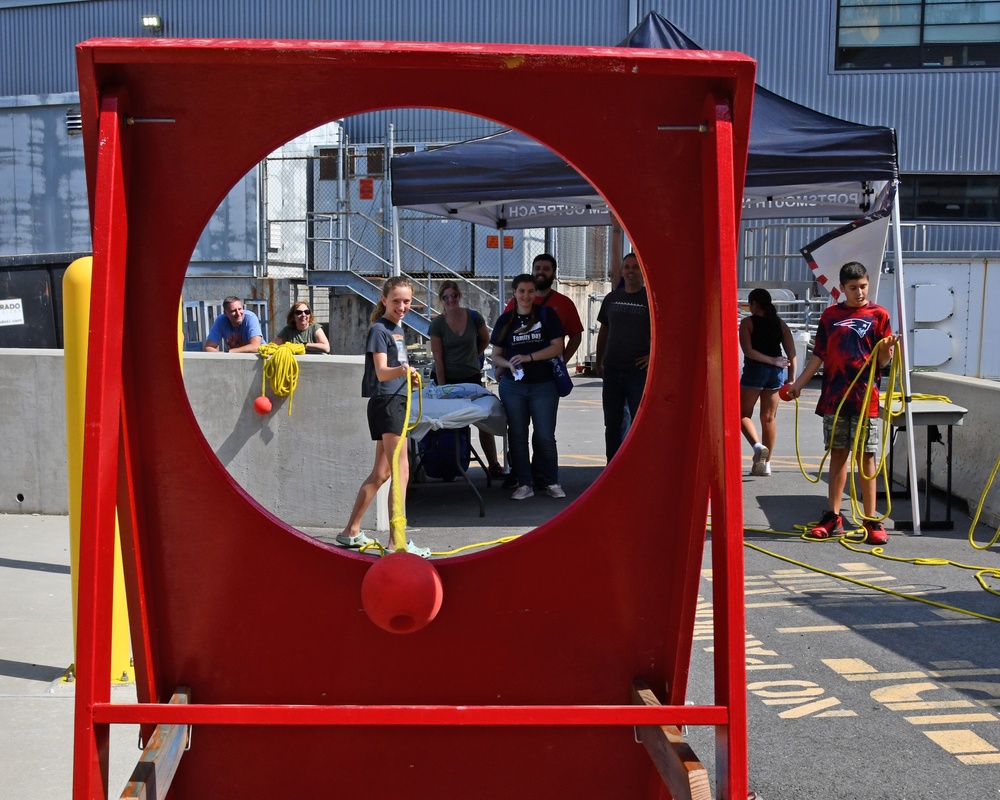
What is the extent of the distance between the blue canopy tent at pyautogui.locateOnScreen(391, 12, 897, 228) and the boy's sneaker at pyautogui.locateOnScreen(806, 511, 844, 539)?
7.27 ft

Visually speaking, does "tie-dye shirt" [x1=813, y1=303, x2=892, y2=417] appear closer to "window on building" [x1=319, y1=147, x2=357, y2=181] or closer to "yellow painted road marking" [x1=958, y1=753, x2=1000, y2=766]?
"yellow painted road marking" [x1=958, y1=753, x2=1000, y2=766]

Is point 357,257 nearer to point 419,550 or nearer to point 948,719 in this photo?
point 419,550

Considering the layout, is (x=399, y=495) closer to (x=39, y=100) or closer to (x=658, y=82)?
(x=658, y=82)

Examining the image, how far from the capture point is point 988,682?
436 cm

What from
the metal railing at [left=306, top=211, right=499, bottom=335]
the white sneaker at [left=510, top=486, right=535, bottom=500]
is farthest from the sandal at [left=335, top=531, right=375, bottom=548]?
the metal railing at [left=306, top=211, right=499, bottom=335]

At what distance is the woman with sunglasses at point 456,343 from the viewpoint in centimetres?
846

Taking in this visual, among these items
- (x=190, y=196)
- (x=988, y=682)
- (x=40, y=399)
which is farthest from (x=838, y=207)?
(x=190, y=196)

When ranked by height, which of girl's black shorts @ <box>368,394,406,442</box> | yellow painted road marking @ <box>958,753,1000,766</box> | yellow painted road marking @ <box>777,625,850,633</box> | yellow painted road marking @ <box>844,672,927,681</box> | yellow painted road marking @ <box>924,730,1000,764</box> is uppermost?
girl's black shorts @ <box>368,394,406,442</box>

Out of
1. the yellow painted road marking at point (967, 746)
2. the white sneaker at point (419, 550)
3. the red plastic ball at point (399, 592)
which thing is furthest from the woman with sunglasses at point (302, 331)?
the red plastic ball at point (399, 592)

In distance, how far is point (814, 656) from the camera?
4684mm

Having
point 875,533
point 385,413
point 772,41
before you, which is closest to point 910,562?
point 875,533

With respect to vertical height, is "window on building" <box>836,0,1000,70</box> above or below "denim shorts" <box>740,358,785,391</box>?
above

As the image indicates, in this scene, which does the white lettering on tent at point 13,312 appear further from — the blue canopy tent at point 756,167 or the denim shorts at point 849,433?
the denim shorts at point 849,433

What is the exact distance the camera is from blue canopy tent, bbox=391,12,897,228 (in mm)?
6820
